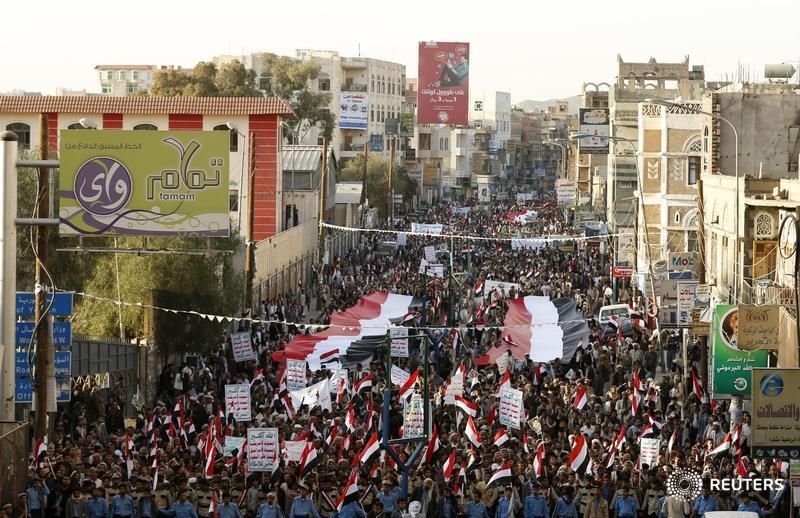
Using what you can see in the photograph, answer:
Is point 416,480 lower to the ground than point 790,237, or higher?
lower

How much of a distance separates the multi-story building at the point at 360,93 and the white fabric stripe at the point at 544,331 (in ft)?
240

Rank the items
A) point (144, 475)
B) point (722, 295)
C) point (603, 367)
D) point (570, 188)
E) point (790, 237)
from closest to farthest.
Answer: point (144, 475) → point (790, 237) → point (603, 367) → point (722, 295) → point (570, 188)

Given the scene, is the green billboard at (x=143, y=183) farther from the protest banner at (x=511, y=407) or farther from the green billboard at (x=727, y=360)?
the green billboard at (x=727, y=360)

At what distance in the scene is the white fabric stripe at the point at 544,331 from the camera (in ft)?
103

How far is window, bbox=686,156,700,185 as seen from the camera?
5281 centimetres

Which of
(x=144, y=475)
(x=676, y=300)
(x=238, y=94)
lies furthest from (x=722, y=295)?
(x=238, y=94)

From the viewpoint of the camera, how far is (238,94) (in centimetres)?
8475

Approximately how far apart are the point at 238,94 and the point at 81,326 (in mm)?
52805

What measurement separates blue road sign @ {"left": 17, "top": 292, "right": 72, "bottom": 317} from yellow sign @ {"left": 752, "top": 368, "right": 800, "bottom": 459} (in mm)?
10283

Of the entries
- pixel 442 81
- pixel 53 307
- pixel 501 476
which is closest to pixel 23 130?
pixel 53 307

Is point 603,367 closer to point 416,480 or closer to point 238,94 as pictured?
point 416,480

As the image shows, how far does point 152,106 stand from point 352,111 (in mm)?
65427

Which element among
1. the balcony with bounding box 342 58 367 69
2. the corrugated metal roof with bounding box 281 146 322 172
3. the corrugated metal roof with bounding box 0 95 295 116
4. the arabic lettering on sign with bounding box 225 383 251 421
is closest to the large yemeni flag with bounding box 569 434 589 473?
the arabic lettering on sign with bounding box 225 383 251 421

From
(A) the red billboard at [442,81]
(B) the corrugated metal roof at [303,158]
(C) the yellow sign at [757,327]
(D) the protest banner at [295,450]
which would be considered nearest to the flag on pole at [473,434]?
(D) the protest banner at [295,450]
